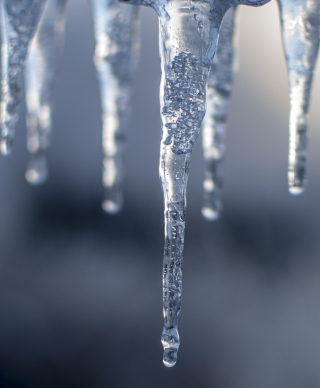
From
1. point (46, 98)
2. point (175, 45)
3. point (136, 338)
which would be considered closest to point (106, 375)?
point (136, 338)

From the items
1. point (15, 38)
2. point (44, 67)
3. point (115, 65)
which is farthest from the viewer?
point (44, 67)

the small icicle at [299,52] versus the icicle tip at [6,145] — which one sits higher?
the small icicle at [299,52]

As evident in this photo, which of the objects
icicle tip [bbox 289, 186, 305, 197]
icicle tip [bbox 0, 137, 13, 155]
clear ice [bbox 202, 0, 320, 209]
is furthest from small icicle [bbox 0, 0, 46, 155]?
icicle tip [bbox 289, 186, 305, 197]

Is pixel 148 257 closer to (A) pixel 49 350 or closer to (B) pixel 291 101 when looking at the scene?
(A) pixel 49 350

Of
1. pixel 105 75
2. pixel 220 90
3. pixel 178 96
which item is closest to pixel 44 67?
pixel 105 75

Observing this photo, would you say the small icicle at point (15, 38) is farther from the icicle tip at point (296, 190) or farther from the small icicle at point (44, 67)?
the icicle tip at point (296, 190)

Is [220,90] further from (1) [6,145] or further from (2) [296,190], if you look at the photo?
(1) [6,145]

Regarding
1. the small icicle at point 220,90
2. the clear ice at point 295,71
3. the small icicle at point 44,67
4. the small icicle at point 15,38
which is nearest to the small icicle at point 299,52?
the clear ice at point 295,71
